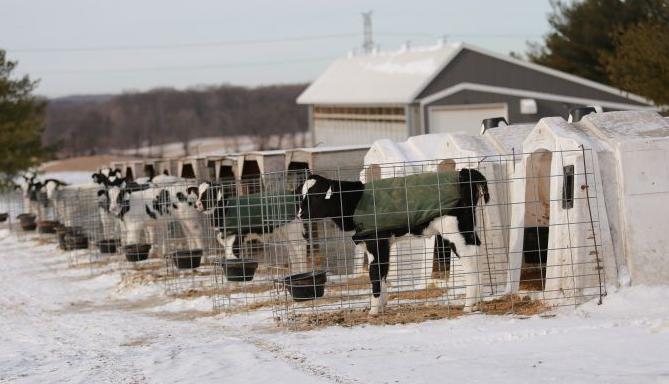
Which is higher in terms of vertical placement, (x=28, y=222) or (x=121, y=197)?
(x=121, y=197)

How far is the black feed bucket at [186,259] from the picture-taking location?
20203 mm

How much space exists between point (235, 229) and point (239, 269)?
98.8 inches

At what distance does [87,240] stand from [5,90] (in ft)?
71.6

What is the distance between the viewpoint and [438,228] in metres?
13.8

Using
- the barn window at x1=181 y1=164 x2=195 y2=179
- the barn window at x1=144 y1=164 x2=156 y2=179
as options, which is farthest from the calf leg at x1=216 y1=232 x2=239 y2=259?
the barn window at x1=144 y1=164 x2=156 y2=179

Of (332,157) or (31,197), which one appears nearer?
(332,157)

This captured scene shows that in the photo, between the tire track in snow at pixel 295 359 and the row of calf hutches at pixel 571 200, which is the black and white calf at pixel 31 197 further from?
the tire track in snow at pixel 295 359

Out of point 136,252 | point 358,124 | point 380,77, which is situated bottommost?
point 136,252

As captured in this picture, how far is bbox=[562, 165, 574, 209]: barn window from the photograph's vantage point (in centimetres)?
1313

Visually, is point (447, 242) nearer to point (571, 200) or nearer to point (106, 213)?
point (571, 200)

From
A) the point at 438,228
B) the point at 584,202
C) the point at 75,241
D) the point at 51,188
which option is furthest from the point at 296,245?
the point at 51,188

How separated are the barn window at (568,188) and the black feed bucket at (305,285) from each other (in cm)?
363

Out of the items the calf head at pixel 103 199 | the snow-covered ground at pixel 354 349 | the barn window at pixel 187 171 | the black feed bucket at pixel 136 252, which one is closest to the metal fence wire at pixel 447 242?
the snow-covered ground at pixel 354 349

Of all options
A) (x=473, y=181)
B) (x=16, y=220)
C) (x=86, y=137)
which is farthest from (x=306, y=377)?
(x=86, y=137)
